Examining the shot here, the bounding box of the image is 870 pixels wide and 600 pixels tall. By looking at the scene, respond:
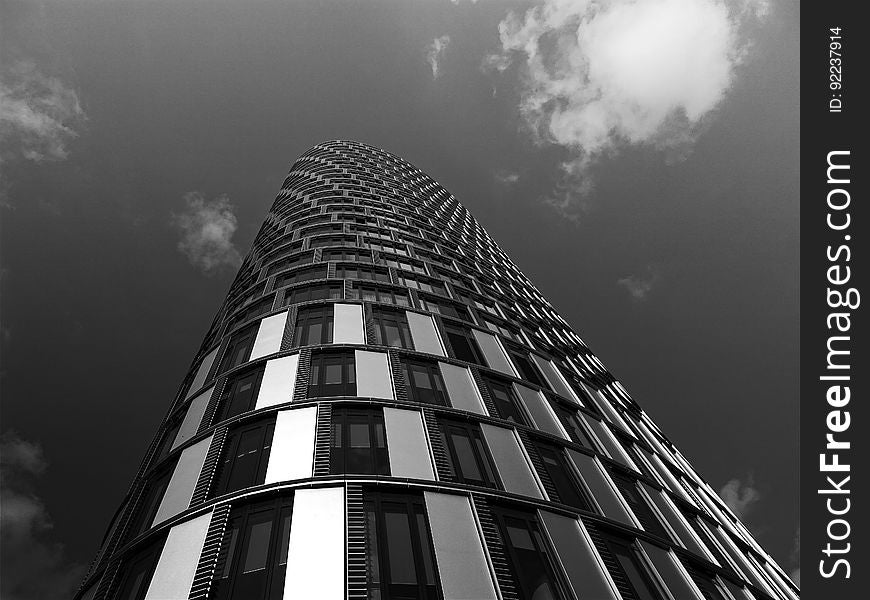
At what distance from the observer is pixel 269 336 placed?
26.4 meters

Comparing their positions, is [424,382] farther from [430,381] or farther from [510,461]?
[510,461]

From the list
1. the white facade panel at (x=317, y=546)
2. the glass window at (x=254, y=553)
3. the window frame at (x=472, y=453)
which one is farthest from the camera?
the window frame at (x=472, y=453)

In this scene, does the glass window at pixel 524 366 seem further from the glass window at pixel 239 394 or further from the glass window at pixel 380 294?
the glass window at pixel 239 394

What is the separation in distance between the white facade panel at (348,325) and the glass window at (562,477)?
30.0 ft

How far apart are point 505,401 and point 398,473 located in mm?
7598

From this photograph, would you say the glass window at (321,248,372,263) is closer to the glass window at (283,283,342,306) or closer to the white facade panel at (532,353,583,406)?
the glass window at (283,283,342,306)

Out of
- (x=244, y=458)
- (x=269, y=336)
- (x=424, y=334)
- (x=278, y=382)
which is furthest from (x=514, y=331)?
(x=244, y=458)

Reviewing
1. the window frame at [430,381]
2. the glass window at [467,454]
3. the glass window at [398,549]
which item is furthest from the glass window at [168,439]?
the glass window at [467,454]

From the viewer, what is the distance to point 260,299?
30859 millimetres

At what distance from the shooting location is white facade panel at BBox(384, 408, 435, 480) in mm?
17938

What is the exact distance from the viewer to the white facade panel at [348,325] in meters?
25.2

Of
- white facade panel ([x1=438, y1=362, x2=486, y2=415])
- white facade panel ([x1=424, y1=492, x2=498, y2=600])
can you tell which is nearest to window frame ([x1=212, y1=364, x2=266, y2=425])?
white facade panel ([x1=438, y1=362, x2=486, y2=415])

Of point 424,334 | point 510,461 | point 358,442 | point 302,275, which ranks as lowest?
point 510,461
